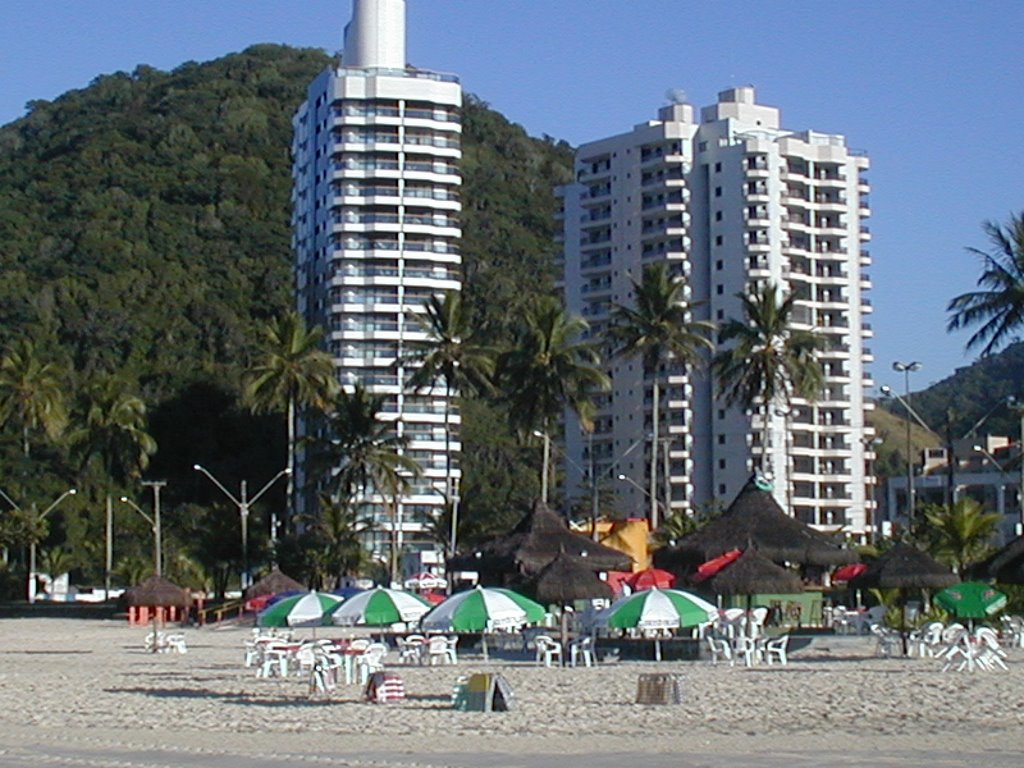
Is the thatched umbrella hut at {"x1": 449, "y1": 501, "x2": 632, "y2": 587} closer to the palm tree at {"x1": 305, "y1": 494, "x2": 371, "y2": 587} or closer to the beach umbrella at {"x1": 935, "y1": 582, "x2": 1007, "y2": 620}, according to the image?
the beach umbrella at {"x1": 935, "y1": 582, "x2": 1007, "y2": 620}

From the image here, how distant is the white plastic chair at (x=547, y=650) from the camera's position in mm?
35594

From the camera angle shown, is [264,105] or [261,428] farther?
[264,105]

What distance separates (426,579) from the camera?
64625 mm

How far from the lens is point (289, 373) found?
76125 millimetres

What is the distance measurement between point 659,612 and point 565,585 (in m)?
6.64

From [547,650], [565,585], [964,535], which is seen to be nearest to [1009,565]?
[565,585]

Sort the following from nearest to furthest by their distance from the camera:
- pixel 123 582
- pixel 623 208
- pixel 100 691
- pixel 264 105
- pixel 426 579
Result: pixel 100 691, pixel 426 579, pixel 123 582, pixel 623 208, pixel 264 105

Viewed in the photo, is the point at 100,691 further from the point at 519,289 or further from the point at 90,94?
the point at 90,94

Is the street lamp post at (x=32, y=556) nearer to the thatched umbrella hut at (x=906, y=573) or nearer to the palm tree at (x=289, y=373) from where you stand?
the palm tree at (x=289, y=373)

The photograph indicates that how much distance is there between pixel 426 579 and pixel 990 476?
56786mm

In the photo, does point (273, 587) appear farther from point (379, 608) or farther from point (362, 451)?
point (379, 608)

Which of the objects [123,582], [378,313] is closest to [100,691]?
[123,582]

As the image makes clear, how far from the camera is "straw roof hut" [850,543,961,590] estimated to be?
3944cm

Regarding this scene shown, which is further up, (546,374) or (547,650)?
(546,374)
